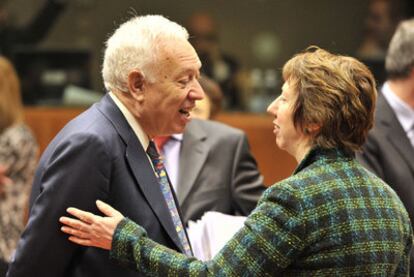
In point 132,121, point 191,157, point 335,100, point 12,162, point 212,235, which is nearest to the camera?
point 335,100

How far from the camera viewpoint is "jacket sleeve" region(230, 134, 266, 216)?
3395 millimetres

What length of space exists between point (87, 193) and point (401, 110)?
5.75ft

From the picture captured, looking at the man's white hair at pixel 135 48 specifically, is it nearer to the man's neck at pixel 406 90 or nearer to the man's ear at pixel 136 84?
the man's ear at pixel 136 84

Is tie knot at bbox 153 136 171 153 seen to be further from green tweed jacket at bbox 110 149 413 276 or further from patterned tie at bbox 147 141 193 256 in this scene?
green tweed jacket at bbox 110 149 413 276

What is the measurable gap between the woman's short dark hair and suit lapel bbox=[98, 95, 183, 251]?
474 mm

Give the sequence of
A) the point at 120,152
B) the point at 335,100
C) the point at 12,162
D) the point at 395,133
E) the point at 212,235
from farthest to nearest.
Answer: the point at 12,162 → the point at 395,133 → the point at 212,235 → the point at 120,152 → the point at 335,100

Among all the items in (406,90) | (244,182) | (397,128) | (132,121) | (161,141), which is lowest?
(244,182)

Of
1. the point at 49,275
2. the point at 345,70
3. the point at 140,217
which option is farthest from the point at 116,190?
the point at 345,70

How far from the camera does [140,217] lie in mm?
2354

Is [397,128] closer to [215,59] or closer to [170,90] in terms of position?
[170,90]

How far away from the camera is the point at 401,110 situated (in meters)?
3.54

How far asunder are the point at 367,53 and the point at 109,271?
168 inches

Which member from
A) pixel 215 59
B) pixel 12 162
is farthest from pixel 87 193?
pixel 215 59

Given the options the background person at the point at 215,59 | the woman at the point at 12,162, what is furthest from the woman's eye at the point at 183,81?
the background person at the point at 215,59
